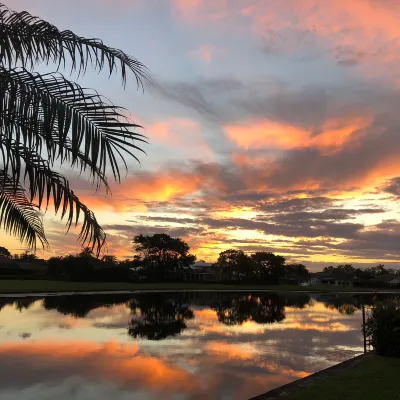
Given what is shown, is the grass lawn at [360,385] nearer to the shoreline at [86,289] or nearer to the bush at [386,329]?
the bush at [386,329]

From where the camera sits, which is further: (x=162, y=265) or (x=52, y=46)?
(x=162, y=265)

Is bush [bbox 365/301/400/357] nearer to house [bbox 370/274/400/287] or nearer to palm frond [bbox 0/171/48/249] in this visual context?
palm frond [bbox 0/171/48/249]

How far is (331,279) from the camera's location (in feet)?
441

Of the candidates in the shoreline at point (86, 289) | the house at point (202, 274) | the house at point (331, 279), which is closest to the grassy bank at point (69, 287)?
the shoreline at point (86, 289)

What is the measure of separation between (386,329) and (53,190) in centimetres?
927

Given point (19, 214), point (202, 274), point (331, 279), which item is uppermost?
point (331, 279)

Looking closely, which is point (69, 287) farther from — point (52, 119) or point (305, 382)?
point (52, 119)

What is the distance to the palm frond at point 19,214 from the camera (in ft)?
19.4

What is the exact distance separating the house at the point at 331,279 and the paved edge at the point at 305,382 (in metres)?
109

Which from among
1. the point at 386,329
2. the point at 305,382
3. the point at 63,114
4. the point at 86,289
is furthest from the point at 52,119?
the point at 86,289

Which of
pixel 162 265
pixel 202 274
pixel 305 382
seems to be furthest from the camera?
pixel 202 274

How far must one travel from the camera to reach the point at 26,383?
29.8ft

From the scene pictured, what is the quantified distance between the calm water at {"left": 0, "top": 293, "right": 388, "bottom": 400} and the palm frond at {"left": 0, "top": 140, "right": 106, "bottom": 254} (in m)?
4.48

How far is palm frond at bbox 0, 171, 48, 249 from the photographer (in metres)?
5.90
